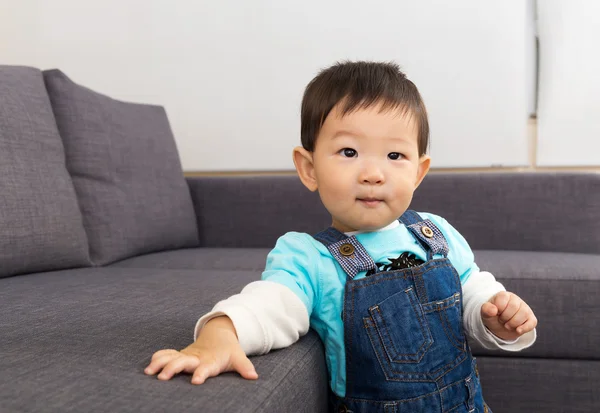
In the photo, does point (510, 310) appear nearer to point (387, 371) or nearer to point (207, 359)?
point (387, 371)

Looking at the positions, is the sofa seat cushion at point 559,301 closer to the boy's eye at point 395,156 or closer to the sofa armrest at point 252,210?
the boy's eye at point 395,156

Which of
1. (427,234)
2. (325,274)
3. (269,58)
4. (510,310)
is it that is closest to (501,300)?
(510,310)

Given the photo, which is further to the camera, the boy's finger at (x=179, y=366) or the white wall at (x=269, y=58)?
the white wall at (x=269, y=58)

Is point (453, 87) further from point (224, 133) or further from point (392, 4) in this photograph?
point (224, 133)

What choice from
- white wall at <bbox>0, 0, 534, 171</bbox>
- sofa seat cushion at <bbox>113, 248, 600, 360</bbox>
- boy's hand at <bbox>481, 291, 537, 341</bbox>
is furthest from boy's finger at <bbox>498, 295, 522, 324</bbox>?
white wall at <bbox>0, 0, 534, 171</bbox>

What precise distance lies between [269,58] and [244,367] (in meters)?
2.01

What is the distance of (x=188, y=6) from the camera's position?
259 cm

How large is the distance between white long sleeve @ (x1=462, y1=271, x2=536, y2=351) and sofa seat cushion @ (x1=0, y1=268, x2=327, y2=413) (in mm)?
245

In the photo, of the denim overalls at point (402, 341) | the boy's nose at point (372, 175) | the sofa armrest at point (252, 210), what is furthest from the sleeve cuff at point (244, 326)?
the sofa armrest at point (252, 210)

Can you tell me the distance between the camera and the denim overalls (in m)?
0.84

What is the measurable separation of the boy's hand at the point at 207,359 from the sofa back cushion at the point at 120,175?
3.61ft

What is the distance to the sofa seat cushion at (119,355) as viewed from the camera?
582mm

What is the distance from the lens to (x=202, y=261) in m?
1.76

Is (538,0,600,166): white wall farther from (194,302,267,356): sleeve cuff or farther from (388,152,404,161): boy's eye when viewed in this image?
(194,302,267,356): sleeve cuff
